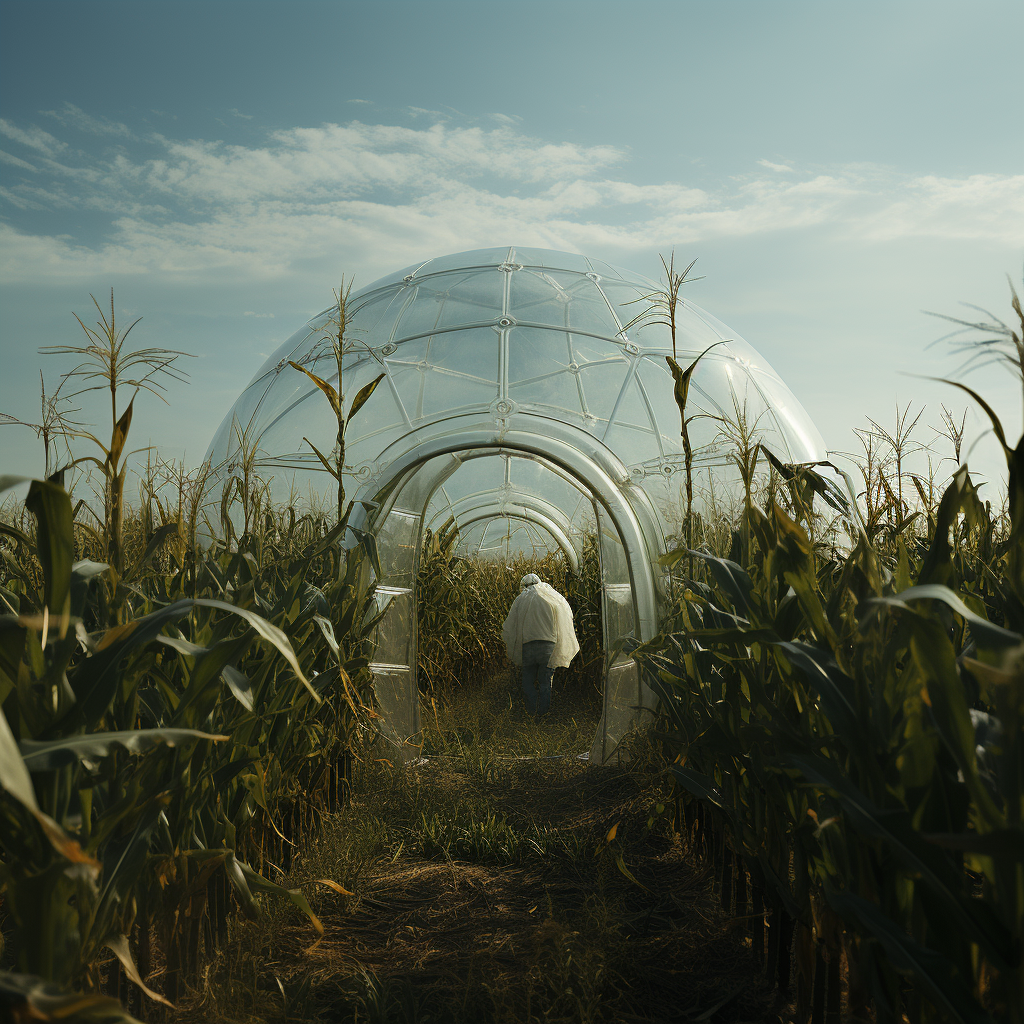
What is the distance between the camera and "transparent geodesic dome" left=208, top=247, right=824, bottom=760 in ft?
19.4

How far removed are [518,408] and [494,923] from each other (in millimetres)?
4363

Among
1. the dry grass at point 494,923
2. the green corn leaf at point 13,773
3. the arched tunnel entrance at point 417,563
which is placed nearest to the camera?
the green corn leaf at point 13,773

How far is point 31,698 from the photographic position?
1354mm

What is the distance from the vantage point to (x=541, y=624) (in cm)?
776

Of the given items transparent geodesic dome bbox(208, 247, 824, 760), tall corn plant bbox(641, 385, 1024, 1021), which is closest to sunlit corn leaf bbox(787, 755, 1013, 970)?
tall corn plant bbox(641, 385, 1024, 1021)

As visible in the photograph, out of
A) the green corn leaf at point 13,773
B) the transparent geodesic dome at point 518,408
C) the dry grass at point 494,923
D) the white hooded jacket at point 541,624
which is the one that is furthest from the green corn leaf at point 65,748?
the white hooded jacket at point 541,624

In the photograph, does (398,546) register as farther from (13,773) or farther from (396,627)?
(13,773)

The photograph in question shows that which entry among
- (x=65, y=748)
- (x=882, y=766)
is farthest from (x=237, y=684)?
(x=882, y=766)

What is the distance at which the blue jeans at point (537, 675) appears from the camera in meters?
7.82

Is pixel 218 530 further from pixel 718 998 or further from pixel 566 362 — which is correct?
pixel 718 998

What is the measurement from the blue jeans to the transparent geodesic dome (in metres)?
1.88

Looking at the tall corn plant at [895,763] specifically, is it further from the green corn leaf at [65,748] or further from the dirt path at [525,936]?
the green corn leaf at [65,748]

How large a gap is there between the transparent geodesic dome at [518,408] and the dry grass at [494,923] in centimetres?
119

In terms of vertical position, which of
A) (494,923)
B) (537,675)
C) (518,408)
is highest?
(518,408)
